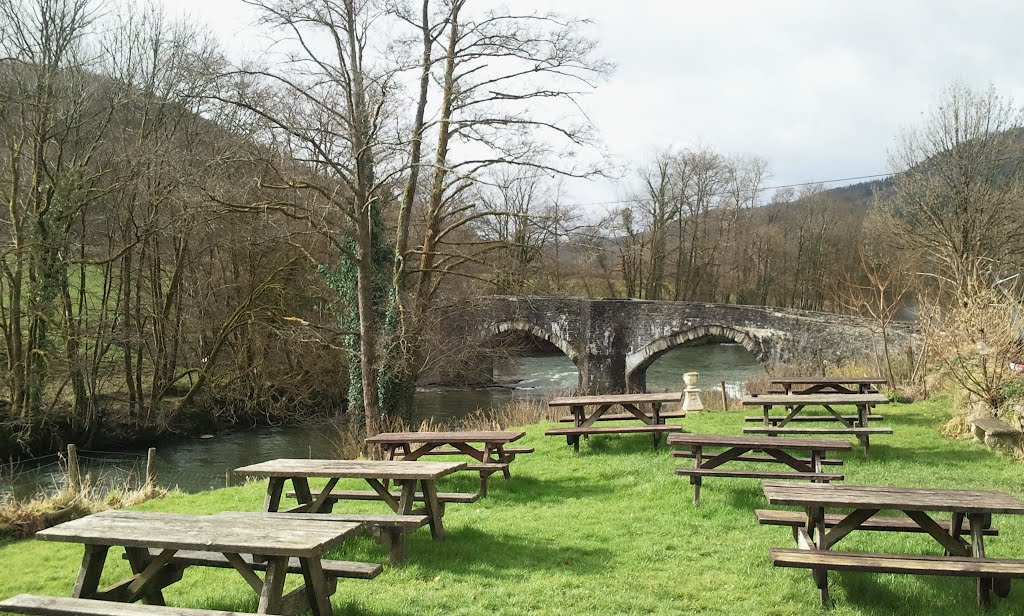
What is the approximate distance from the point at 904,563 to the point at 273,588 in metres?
3.02

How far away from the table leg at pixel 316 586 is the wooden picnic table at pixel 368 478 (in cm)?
125

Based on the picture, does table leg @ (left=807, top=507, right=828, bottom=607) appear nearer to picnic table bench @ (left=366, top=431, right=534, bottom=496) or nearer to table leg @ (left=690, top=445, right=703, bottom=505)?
table leg @ (left=690, top=445, right=703, bottom=505)

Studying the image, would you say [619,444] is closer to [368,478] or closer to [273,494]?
[368,478]

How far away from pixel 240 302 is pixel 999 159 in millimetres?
17971

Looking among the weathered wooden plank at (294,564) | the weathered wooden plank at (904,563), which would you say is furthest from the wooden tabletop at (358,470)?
the weathered wooden plank at (904,563)

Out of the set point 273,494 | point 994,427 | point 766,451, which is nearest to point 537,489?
point 766,451

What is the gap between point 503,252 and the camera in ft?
75.5

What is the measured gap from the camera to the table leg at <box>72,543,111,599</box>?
12.6 feet

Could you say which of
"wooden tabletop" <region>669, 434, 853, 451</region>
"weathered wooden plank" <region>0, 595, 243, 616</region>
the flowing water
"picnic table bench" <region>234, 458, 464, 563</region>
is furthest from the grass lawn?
the flowing water

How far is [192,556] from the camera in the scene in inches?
161

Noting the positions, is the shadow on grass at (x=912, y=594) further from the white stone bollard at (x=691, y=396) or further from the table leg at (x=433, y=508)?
the white stone bollard at (x=691, y=396)

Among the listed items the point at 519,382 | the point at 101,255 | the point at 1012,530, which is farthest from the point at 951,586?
the point at 519,382

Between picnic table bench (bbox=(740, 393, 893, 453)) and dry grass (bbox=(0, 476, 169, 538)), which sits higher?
picnic table bench (bbox=(740, 393, 893, 453))

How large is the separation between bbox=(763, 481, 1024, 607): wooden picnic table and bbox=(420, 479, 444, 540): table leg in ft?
6.98
